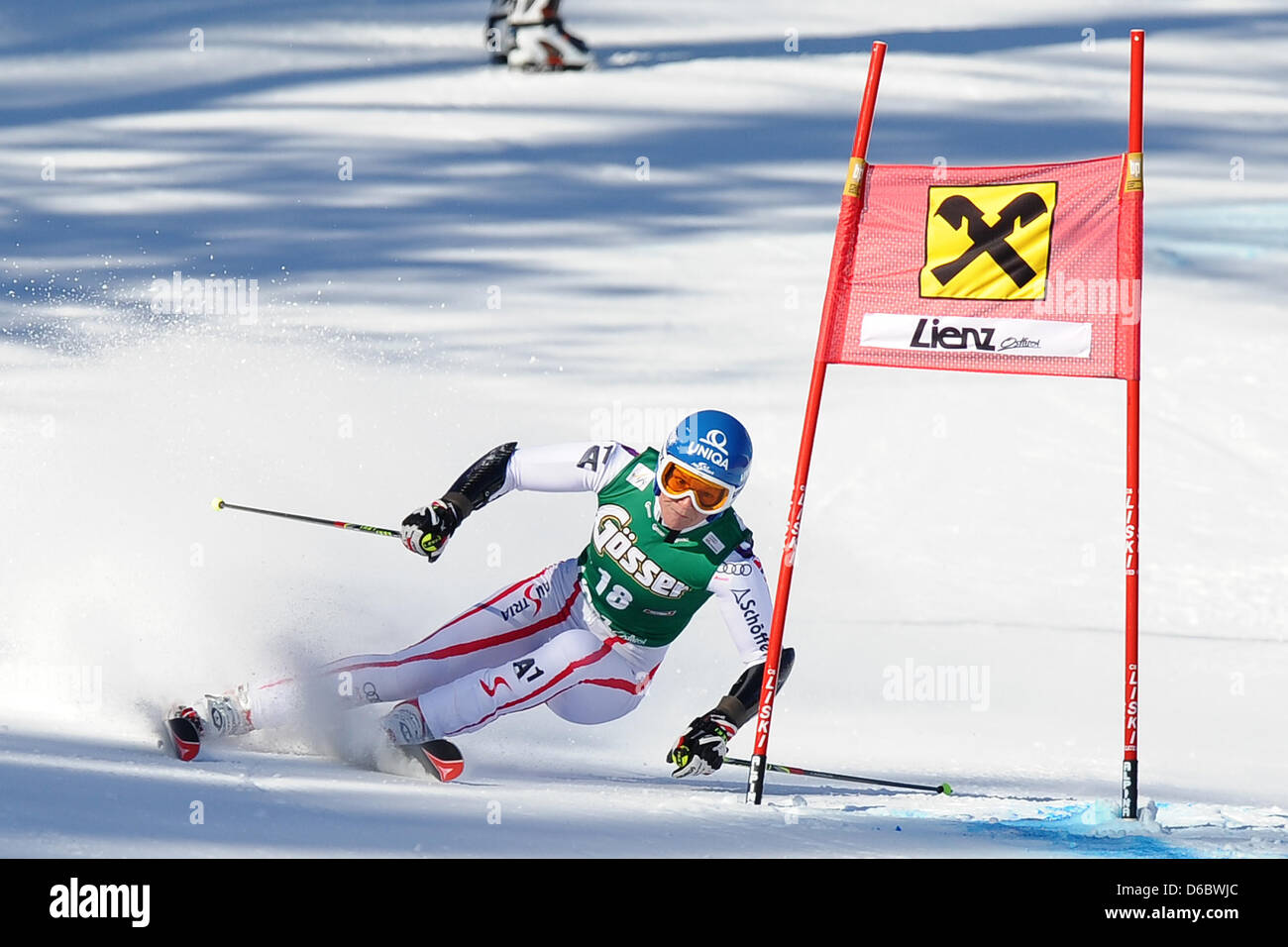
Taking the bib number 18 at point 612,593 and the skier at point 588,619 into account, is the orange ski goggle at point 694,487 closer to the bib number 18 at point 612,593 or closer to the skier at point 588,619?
the skier at point 588,619

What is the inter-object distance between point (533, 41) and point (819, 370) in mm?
21116

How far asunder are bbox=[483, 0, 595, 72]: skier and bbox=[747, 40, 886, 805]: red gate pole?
610 inches

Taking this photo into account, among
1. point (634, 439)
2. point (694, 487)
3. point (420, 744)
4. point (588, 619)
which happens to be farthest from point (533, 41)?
point (420, 744)

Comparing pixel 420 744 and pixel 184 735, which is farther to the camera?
pixel 420 744

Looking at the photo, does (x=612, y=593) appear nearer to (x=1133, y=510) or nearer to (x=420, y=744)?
(x=420, y=744)

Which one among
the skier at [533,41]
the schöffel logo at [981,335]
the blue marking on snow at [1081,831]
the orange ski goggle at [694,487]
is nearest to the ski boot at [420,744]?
the orange ski goggle at [694,487]

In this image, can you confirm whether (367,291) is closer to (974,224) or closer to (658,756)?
(658,756)

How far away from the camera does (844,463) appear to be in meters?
13.7

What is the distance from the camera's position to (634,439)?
44.9 ft

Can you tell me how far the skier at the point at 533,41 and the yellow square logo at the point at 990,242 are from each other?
15.7m

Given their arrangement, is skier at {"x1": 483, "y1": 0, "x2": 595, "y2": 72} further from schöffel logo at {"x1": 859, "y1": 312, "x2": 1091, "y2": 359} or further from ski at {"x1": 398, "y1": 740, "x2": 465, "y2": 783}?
ski at {"x1": 398, "y1": 740, "x2": 465, "y2": 783}

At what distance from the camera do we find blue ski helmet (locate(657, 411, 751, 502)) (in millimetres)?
5094

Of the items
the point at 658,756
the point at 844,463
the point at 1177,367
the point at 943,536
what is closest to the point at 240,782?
the point at 658,756

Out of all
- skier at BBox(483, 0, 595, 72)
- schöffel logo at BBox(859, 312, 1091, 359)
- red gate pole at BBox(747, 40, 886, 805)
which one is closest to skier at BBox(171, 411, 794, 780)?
red gate pole at BBox(747, 40, 886, 805)
